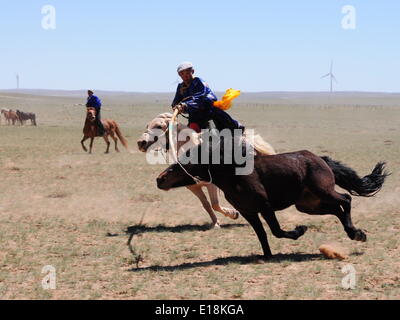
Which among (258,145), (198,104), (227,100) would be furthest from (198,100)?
(258,145)

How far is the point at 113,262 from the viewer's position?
7.33 m

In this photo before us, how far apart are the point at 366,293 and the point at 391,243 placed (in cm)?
245

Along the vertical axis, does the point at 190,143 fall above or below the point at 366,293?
above

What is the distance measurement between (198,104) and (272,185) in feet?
5.71

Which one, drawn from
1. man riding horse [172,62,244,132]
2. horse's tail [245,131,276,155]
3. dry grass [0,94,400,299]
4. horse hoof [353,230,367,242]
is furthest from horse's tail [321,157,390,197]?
man riding horse [172,62,244,132]

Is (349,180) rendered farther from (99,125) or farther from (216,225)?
(99,125)

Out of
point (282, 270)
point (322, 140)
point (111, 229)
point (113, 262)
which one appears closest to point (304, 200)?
point (282, 270)

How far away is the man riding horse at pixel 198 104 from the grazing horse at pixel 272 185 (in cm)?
97

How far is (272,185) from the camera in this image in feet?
23.7

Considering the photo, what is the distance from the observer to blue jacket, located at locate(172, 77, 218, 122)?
26.9 ft

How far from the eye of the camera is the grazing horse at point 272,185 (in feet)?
23.4

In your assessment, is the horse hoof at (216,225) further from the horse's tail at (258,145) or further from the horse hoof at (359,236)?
the horse hoof at (359,236)
